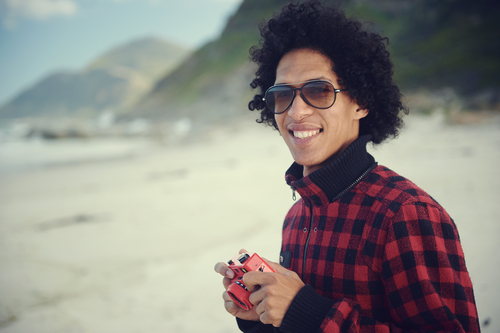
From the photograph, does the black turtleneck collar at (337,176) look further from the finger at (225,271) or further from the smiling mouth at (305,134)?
the finger at (225,271)

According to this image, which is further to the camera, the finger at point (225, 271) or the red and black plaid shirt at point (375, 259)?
the finger at point (225, 271)

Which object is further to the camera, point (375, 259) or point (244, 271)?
point (244, 271)

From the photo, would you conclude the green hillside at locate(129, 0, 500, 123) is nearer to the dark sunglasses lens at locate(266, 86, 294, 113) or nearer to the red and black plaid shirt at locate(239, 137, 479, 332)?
the dark sunglasses lens at locate(266, 86, 294, 113)

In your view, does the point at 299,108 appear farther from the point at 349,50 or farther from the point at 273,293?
the point at 273,293

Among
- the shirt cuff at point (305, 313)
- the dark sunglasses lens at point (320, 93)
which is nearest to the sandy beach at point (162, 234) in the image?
the dark sunglasses lens at point (320, 93)

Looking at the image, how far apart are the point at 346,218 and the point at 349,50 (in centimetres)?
91

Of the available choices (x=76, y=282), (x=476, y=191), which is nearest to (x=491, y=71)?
(x=476, y=191)

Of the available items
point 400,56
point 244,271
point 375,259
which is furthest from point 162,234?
point 400,56

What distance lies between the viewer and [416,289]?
1.26 meters

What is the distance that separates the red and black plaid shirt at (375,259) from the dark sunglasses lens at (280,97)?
0.43 meters

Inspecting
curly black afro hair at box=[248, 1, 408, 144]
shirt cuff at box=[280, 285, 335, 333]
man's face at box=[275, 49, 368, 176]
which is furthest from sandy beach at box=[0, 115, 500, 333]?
shirt cuff at box=[280, 285, 335, 333]

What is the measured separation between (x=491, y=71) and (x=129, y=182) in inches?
1173

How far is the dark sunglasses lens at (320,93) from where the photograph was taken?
169cm

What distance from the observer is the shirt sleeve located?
1240mm
